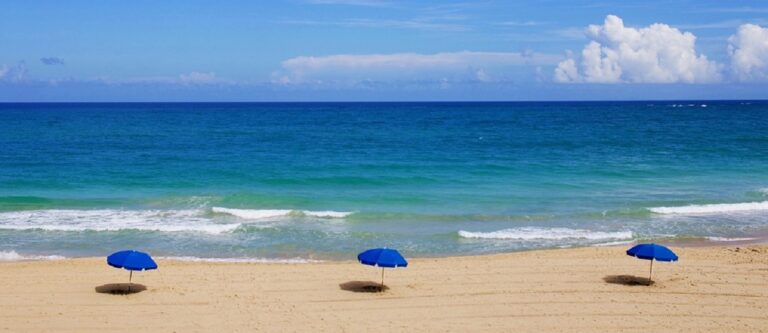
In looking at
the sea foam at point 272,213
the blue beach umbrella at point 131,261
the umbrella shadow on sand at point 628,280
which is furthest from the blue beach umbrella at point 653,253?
the sea foam at point 272,213

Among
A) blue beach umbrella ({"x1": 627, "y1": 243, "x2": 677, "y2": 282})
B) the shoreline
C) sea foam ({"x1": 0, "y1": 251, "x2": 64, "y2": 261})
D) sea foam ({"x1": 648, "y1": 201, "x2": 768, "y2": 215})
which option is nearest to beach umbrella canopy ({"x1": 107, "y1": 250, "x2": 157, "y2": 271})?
the shoreline

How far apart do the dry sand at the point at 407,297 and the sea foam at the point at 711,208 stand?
7.97 metres

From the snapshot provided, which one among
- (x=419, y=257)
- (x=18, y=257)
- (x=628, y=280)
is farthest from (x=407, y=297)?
(x=18, y=257)

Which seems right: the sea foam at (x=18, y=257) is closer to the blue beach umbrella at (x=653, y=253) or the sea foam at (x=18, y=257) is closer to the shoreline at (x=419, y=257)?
the shoreline at (x=419, y=257)

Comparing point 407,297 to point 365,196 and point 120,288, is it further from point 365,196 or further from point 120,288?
point 365,196

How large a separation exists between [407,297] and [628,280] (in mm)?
6241

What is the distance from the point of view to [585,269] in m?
20.2

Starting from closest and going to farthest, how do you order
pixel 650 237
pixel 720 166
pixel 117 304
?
pixel 117 304
pixel 650 237
pixel 720 166

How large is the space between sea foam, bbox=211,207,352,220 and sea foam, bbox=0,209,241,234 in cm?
114

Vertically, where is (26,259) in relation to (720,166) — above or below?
below

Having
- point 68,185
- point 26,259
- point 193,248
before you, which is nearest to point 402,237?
point 193,248

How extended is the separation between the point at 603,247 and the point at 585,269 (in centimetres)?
353

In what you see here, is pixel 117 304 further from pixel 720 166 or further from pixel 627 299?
pixel 720 166

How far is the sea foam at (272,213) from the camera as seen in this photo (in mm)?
29156
